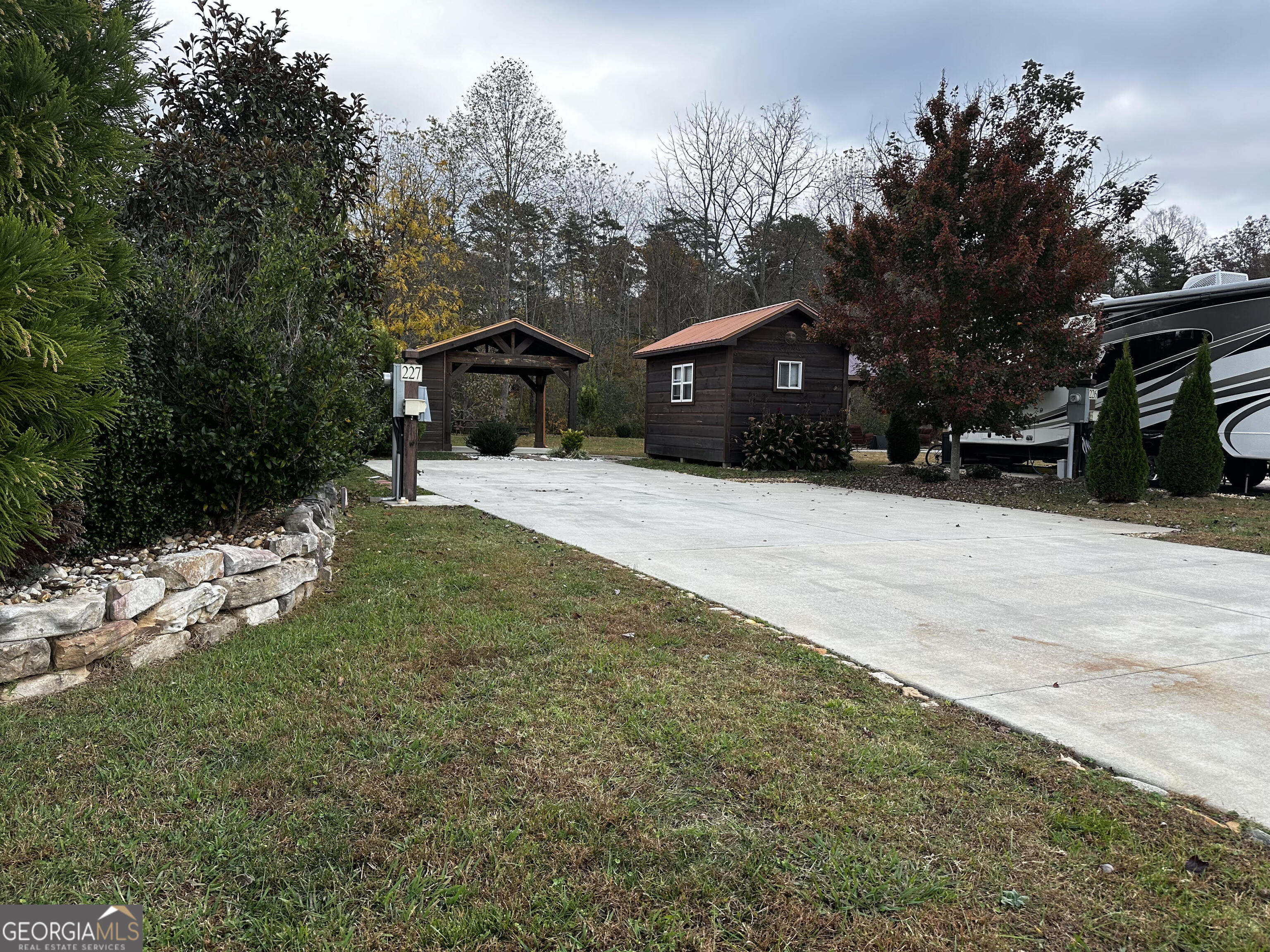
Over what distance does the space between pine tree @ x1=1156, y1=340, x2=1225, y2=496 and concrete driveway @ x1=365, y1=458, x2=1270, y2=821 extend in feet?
8.33

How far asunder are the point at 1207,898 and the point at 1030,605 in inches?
125

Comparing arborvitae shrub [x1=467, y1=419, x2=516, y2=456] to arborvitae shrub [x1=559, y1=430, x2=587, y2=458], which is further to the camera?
arborvitae shrub [x1=559, y1=430, x2=587, y2=458]

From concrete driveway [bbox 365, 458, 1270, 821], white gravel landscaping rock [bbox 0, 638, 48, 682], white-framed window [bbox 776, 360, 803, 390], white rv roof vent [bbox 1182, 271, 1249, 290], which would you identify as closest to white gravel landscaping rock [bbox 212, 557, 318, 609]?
white gravel landscaping rock [bbox 0, 638, 48, 682]

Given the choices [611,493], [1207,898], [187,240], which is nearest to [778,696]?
[1207,898]

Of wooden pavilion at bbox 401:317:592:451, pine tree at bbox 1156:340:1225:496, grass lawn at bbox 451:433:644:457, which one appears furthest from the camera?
grass lawn at bbox 451:433:644:457

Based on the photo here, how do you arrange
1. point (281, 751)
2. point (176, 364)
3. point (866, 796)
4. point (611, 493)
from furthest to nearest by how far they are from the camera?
point (611, 493) → point (176, 364) → point (281, 751) → point (866, 796)

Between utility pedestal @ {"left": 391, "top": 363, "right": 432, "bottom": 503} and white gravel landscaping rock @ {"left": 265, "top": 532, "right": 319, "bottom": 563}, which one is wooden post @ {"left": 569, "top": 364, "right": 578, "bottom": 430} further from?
white gravel landscaping rock @ {"left": 265, "top": 532, "right": 319, "bottom": 563}

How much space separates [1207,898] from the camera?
1.87m

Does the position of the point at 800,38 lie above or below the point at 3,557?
above

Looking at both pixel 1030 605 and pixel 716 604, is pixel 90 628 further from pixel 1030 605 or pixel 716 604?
pixel 1030 605

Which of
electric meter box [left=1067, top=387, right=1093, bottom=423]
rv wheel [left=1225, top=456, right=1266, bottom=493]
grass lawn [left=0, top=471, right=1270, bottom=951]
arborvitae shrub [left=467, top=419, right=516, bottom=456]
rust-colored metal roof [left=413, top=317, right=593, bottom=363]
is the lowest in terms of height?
grass lawn [left=0, top=471, right=1270, bottom=951]

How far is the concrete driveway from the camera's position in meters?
2.89

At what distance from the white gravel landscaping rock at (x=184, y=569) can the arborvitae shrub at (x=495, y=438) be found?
621 inches

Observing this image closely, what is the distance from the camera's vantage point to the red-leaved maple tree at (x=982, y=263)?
38.7ft
